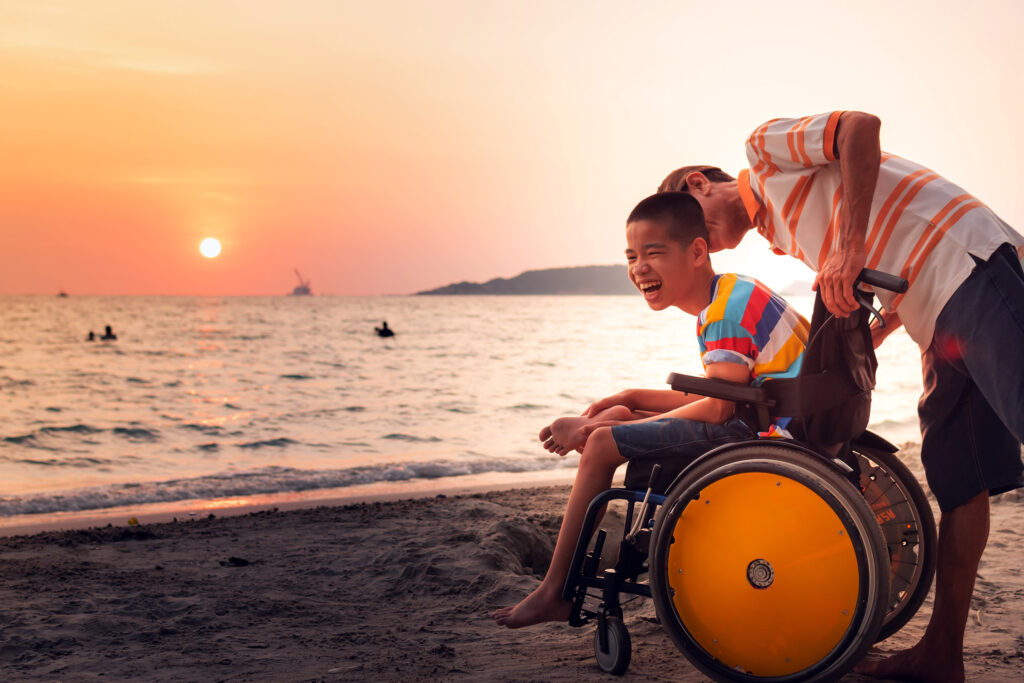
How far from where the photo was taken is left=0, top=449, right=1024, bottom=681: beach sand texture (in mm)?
2746

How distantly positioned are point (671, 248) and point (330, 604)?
2.28 meters

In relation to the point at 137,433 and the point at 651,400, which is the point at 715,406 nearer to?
the point at 651,400

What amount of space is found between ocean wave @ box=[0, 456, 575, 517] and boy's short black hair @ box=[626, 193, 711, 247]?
20.0ft

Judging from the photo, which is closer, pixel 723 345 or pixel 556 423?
pixel 723 345

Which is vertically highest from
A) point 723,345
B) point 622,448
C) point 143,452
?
point 723,345

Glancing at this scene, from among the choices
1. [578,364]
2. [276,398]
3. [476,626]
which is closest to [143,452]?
[276,398]

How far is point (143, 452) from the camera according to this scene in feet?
34.0

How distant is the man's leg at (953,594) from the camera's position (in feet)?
7.91

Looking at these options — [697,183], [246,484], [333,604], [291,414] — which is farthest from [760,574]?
[291,414]

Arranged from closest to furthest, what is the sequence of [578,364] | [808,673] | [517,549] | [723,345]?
[808,673] → [723,345] → [517,549] → [578,364]

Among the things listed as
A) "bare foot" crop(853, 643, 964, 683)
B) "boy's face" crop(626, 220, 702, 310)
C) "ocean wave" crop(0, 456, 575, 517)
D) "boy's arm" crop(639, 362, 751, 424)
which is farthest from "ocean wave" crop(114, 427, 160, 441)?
"bare foot" crop(853, 643, 964, 683)

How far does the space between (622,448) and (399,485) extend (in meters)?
5.74

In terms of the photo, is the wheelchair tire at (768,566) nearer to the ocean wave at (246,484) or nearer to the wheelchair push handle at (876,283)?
the wheelchair push handle at (876,283)

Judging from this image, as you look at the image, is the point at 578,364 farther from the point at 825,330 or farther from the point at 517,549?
the point at 825,330
